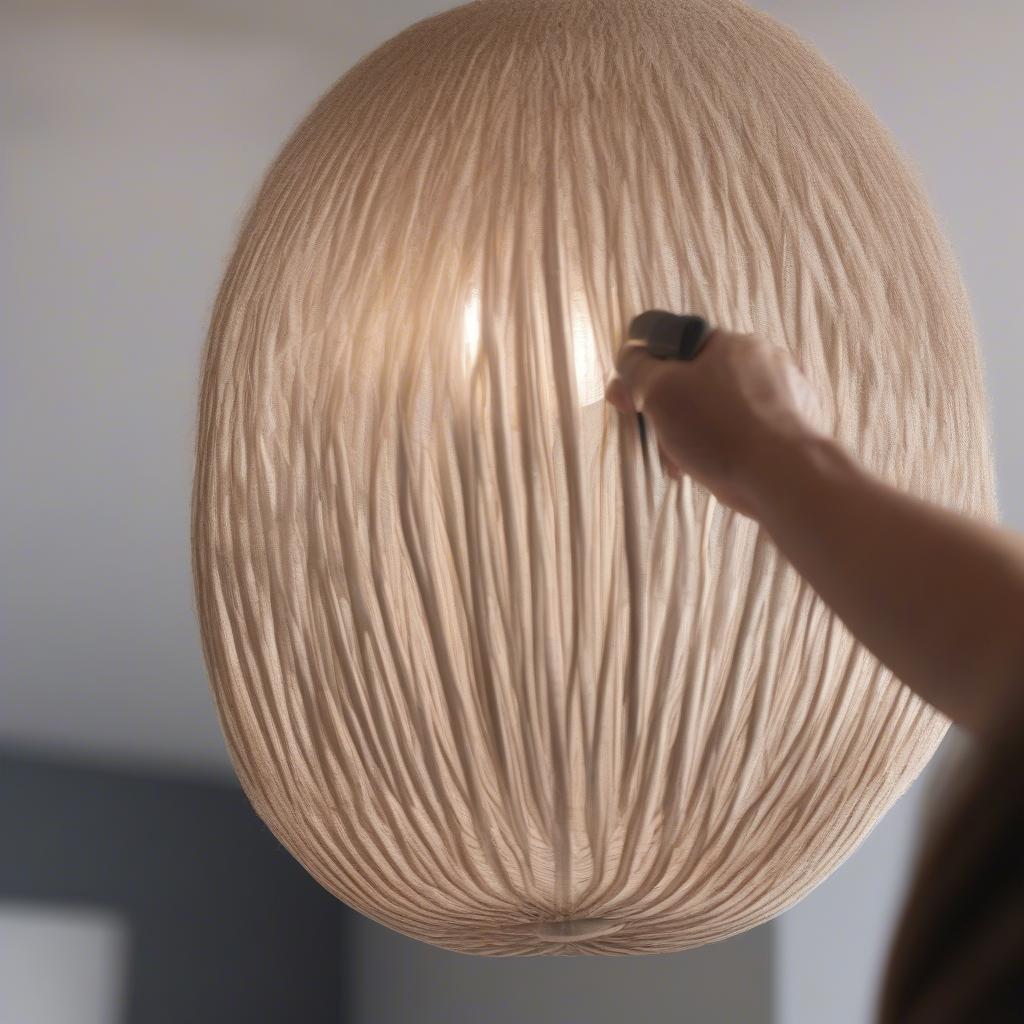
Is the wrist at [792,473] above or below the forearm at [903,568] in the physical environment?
above

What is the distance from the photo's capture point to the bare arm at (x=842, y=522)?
346 mm

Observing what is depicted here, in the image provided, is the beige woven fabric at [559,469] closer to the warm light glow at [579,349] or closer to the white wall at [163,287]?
the warm light glow at [579,349]

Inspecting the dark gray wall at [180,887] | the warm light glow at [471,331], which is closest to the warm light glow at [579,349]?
the warm light glow at [471,331]

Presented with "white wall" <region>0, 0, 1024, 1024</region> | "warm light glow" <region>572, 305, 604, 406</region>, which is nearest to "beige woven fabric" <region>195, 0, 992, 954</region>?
"warm light glow" <region>572, 305, 604, 406</region>

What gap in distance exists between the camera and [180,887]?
1.71 meters

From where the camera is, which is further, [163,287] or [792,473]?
[163,287]

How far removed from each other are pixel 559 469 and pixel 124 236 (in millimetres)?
1115

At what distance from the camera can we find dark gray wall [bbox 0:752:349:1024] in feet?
5.20

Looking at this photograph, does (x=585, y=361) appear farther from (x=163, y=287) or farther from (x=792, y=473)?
(x=163, y=287)

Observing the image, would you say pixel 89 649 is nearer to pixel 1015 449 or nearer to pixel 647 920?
pixel 1015 449

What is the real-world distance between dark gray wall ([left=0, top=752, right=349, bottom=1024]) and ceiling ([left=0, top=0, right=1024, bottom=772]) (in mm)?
83

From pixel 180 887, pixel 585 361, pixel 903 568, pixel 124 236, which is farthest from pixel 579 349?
pixel 180 887

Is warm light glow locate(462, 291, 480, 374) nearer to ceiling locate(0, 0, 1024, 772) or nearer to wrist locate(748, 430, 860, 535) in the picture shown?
wrist locate(748, 430, 860, 535)

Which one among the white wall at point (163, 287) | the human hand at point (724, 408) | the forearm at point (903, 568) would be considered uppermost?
the white wall at point (163, 287)
